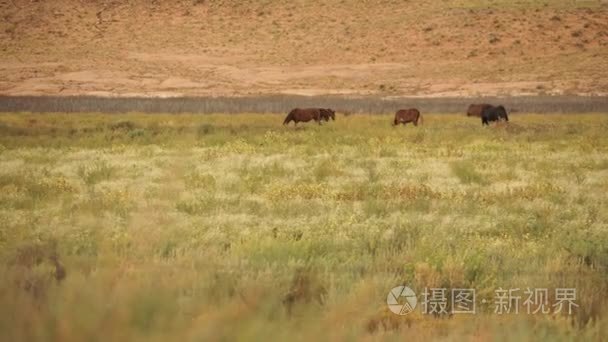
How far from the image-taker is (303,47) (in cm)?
7125

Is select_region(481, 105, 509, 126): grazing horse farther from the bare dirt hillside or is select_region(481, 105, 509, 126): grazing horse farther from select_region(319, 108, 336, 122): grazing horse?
the bare dirt hillside

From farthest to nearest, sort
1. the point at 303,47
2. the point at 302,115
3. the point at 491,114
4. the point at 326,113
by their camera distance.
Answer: the point at 303,47 < the point at 326,113 < the point at 302,115 < the point at 491,114

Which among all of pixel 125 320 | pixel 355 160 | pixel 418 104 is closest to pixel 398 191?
pixel 355 160

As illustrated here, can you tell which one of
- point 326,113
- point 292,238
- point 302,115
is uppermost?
point 292,238

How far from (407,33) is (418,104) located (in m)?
26.5

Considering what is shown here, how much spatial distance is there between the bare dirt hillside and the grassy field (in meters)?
36.7

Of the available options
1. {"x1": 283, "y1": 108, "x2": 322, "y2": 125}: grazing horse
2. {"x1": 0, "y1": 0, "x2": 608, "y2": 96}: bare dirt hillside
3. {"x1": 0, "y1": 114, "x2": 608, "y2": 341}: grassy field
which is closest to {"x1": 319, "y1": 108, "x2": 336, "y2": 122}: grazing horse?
{"x1": 283, "y1": 108, "x2": 322, "y2": 125}: grazing horse

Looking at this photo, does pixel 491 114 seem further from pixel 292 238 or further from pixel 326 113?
pixel 292 238

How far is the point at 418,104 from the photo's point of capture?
46406mm

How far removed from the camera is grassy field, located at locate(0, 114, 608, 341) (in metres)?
3.51

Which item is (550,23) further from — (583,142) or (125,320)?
(125,320)

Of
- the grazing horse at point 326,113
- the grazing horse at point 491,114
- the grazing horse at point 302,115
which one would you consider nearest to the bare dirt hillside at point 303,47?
the grazing horse at point 491,114

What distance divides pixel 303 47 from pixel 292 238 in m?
64.2

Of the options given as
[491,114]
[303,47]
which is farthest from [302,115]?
[303,47]
